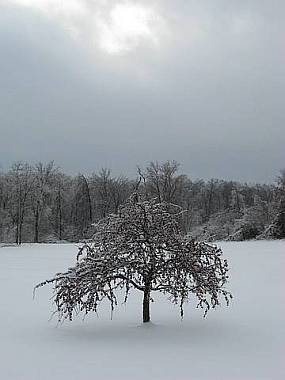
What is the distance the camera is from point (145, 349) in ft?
23.7

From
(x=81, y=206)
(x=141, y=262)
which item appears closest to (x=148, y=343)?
(x=141, y=262)

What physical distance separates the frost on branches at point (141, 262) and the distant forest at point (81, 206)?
38368 mm

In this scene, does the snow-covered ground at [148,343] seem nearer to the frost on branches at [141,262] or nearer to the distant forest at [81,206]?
the frost on branches at [141,262]

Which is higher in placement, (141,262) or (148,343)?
(141,262)

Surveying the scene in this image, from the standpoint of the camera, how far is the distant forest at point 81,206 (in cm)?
5294

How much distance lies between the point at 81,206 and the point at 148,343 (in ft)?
195

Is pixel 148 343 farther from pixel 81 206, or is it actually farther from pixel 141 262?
pixel 81 206

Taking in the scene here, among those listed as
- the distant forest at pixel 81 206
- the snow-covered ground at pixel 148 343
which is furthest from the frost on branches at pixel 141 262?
the distant forest at pixel 81 206

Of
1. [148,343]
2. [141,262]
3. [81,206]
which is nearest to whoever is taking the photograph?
[148,343]

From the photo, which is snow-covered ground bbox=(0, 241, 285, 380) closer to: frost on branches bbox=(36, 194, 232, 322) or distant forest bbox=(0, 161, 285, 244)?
frost on branches bbox=(36, 194, 232, 322)

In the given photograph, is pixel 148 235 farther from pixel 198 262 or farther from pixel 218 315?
pixel 218 315

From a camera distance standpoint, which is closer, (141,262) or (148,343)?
(148,343)

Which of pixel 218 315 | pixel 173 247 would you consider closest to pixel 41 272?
pixel 218 315

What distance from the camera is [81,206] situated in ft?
219
